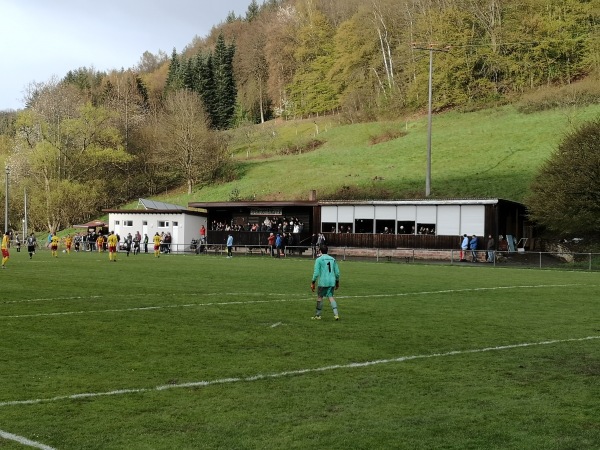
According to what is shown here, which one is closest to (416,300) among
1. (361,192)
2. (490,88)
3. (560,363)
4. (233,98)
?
(560,363)

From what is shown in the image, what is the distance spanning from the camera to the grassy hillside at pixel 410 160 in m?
60.1

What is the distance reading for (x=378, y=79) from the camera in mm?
99438

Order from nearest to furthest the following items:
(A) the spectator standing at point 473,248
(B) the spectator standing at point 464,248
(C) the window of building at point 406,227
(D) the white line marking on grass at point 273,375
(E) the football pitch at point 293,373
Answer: (E) the football pitch at point 293,373 → (D) the white line marking on grass at point 273,375 → (A) the spectator standing at point 473,248 → (B) the spectator standing at point 464,248 → (C) the window of building at point 406,227

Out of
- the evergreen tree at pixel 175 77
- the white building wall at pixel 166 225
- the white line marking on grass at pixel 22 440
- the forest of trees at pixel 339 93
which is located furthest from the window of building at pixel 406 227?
the evergreen tree at pixel 175 77

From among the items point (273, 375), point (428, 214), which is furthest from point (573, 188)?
point (273, 375)

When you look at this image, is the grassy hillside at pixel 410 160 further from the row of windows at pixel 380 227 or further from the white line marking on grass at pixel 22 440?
the white line marking on grass at pixel 22 440

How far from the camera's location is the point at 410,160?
235ft

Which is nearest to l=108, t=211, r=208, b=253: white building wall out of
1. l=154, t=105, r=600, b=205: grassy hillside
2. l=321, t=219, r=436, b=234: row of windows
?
l=154, t=105, r=600, b=205: grassy hillside

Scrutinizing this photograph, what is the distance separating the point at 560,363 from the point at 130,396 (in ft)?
21.1

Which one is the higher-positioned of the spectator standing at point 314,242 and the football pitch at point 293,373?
the spectator standing at point 314,242

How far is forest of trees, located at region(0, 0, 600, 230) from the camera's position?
7681 centimetres

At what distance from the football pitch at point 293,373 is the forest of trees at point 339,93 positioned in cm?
5283

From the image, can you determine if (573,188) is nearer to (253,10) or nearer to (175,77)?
(175,77)

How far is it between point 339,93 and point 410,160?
4018 cm
